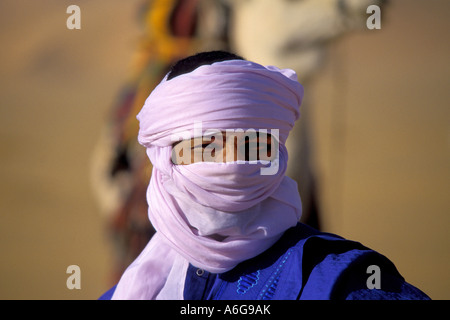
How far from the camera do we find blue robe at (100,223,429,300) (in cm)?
201

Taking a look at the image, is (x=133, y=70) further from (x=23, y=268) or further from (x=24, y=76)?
(x=24, y=76)

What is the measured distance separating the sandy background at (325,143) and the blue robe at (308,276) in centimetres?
437

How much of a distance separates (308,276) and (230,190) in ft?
1.21

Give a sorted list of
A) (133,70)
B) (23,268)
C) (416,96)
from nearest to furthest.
Result: (133,70), (23,268), (416,96)

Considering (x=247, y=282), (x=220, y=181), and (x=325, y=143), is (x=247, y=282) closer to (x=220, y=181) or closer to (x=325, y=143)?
Answer: (x=220, y=181)

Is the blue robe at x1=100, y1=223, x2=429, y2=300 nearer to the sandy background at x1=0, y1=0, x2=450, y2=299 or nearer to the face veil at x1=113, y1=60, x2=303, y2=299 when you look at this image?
the face veil at x1=113, y1=60, x2=303, y2=299

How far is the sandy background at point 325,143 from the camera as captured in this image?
7.73 m

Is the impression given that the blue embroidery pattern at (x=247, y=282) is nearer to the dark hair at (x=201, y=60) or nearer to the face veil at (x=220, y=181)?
the face veil at (x=220, y=181)

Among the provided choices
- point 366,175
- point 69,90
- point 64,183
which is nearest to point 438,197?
point 366,175

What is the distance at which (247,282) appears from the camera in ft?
7.28

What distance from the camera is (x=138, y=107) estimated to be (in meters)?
5.55

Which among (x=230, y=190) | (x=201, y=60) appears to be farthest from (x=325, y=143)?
(x=230, y=190)
